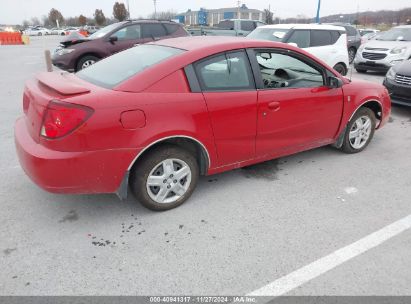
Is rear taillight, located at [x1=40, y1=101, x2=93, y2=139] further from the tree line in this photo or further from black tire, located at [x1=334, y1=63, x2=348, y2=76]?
the tree line

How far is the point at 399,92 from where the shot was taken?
6.38 metres

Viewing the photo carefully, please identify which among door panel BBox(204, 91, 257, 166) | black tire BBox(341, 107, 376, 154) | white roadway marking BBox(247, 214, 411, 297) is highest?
door panel BBox(204, 91, 257, 166)

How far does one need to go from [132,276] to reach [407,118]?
607cm

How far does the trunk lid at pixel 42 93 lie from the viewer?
270 centimetres

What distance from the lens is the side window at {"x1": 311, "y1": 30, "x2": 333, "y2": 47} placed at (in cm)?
886

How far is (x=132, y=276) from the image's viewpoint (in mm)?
2379

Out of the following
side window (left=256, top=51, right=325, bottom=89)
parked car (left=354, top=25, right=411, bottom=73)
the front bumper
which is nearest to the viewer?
side window (left=256, top=51, right=325, bottom=89)

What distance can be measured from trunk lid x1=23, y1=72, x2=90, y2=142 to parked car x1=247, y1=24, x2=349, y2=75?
6590 mm

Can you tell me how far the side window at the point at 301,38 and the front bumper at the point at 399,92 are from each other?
2656 millimetres

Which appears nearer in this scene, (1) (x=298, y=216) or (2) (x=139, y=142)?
(2) (x=139, y=142)

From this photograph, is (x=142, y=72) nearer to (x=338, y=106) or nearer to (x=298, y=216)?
(x=298, y=216)

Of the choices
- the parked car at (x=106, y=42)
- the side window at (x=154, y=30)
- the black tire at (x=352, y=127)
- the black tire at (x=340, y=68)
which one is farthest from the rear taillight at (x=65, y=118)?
the black tire at (x=340, y=68)

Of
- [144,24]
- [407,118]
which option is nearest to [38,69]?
[144,24]

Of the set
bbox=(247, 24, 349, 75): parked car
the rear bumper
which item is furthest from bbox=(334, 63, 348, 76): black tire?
the rear bumper
